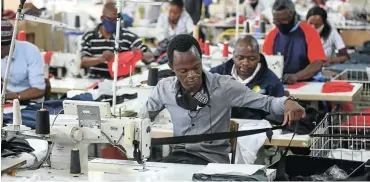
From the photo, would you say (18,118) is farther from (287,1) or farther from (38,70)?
(287,1)

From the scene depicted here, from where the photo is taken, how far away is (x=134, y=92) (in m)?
4.96

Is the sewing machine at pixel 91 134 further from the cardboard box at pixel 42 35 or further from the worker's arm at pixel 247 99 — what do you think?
the cardboard box at pixel 42 35

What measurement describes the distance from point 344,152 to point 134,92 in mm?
1585

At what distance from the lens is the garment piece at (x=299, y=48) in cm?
625

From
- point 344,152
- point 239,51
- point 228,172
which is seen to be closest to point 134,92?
point 239,51

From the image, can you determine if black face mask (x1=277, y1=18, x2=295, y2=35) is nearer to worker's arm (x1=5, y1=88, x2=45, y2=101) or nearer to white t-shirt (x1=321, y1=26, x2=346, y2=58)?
white t-shirt (x1=321, y1=26, x2=346, y2=58)

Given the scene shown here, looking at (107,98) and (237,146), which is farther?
(107,98)

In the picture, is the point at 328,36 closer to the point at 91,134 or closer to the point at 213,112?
the point at 213,112

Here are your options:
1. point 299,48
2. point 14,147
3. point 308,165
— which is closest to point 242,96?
point 308,165

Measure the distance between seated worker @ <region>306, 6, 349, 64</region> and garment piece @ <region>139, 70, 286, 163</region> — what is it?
3978 millimetres

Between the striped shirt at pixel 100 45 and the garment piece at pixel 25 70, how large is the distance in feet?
4.29

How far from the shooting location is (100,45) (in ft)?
22.3

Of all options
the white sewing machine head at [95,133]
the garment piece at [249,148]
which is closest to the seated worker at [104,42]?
the garment piece at [249,148]

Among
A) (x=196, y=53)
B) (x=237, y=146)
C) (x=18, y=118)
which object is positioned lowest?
(x=237, y=146)
